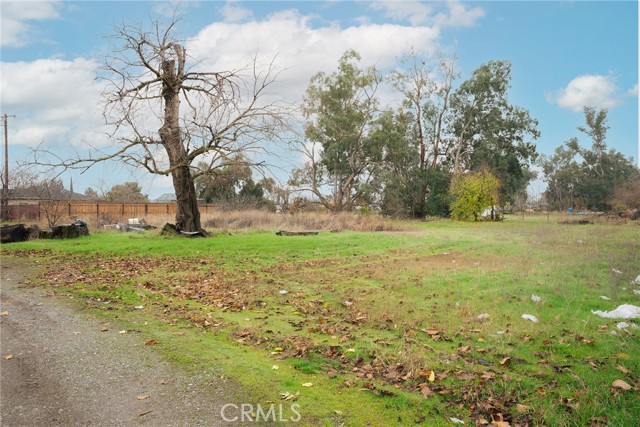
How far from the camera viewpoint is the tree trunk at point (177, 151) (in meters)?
19.6

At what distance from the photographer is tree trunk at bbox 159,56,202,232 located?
64.3 feet

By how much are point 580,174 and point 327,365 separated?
72984mm

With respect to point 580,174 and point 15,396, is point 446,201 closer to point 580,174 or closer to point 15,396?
point 580,174

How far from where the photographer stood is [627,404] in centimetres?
412

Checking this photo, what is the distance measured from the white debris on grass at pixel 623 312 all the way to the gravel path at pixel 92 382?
17.5ft

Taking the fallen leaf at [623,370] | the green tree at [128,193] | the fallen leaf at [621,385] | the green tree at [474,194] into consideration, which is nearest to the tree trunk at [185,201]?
the fallen leaf at [623,370]

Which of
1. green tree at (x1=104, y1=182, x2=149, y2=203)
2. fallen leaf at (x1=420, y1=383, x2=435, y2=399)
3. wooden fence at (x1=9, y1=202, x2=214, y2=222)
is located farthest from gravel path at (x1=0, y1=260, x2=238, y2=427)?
green tree at (x1=104, y1=182, x2=149, y2=203)

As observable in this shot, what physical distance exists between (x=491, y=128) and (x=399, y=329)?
4150 cm

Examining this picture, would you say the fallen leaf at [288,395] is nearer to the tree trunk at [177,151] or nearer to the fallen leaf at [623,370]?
the fallen leaf at [623,370]

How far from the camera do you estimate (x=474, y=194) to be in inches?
1473

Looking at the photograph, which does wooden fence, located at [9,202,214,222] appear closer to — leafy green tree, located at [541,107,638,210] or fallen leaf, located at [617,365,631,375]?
fallen leaf, located at [617,365,631,375]

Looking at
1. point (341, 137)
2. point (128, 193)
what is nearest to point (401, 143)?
point (341, 137)

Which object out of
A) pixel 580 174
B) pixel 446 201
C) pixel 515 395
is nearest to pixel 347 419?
pixel 515 395

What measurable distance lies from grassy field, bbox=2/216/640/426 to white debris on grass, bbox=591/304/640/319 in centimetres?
17
